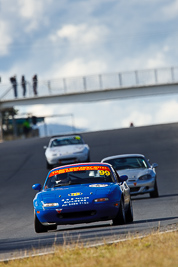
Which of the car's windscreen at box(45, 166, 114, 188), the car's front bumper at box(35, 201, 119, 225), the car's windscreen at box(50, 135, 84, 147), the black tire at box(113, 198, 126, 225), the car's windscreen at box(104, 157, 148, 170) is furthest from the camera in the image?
the car's windscreen at box(50, 135, 84, 147)

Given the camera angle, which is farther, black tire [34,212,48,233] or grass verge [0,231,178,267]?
black tire [34,212,48,233]

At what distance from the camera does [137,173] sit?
20812mm

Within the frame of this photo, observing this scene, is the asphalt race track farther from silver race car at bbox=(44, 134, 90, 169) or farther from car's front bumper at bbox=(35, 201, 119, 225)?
silver race car at bbox=(44, 134, 90, 169)

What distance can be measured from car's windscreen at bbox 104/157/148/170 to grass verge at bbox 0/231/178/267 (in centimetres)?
1135

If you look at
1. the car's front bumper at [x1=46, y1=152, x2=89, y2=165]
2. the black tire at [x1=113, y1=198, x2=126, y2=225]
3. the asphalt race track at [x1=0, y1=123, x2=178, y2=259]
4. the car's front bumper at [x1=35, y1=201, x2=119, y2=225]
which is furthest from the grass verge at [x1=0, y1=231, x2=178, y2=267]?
the car's front bumper at [x1=46, y1=152, x2=89, y2=165]

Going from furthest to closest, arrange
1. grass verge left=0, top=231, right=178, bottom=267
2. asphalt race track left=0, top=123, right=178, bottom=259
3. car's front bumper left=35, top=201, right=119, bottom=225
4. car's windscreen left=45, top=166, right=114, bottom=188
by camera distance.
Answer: car's windscreen left=45, top=166, right=114, bottom=188
car's front bumper left=35, top=201, right=119, bottom=225
asphalt race track left=0, top=123, right=178, bottom=259
grass verge left=0, top=231, right=178, bottom=267

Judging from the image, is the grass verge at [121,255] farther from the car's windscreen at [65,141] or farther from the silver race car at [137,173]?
the car's windscreen at [65,141]

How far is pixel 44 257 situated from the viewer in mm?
9117

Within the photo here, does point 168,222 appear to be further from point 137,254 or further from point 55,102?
point 55,102

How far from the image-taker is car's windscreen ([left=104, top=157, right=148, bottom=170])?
2169 cm

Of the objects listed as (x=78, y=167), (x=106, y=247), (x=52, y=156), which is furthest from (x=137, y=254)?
(x=52, y=156)

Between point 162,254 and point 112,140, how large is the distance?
128 feet

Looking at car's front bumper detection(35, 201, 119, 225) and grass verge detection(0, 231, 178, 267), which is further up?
grass verge detection(0, 231, 178, 267)

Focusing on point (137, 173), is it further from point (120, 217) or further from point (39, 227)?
point (39, 227)
